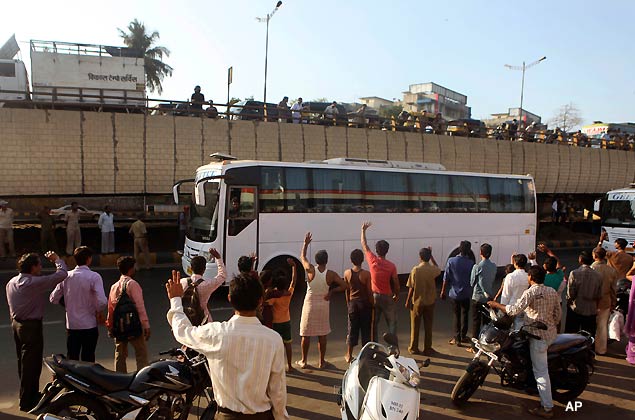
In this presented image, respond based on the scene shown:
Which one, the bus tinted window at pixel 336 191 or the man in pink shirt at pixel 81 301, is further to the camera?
the bus tinted window at pixel 336 191

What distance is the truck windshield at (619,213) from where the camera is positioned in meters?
16.3

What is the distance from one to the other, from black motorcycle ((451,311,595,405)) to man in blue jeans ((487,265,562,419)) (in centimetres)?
9

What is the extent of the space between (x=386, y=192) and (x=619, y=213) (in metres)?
10.5

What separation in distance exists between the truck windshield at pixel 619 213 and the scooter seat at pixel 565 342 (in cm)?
1346

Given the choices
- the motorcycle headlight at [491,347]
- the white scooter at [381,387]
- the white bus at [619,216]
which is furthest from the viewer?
the white bus at [619,216]

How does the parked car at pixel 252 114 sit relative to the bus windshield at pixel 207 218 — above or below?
above

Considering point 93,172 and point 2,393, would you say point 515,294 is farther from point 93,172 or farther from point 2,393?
point 93,172

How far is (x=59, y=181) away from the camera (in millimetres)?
14078

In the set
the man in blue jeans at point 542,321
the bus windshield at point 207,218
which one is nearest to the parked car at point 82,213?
the bus windshield at point 207,218

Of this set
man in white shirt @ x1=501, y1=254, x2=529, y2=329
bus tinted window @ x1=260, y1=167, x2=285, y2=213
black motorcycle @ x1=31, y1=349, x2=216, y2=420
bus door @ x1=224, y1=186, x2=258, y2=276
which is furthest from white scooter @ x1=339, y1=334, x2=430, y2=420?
bus tinted window @ x1=260, y1=167, x2=285, y2=213

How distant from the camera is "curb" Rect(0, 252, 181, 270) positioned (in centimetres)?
1223

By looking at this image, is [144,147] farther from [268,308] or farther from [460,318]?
[460,318]

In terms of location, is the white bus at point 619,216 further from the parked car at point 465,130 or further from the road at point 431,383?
the road at point 431,383

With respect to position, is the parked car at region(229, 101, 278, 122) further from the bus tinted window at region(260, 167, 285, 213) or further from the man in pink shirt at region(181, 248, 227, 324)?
the man in pink shirt at region(181, 248, 227, 324)
